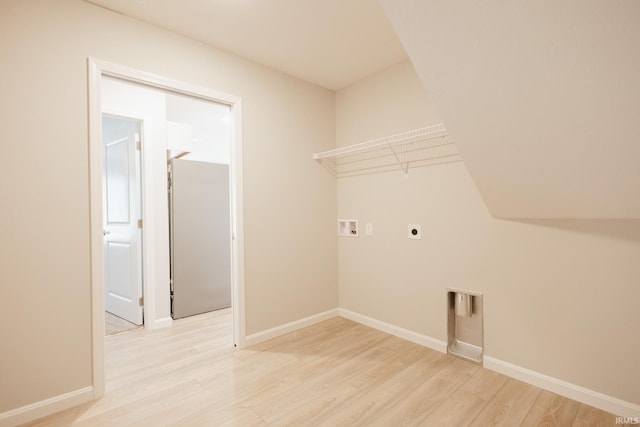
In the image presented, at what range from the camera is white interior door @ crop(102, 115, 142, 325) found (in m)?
3.21

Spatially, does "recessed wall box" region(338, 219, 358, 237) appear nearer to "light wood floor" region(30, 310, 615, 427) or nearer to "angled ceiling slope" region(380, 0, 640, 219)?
"light wood floor" region(30, 310, 615, 427)

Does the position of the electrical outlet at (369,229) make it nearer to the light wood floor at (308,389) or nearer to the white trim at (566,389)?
the light wood floor at (308,389)

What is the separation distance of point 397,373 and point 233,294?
1.46 meters

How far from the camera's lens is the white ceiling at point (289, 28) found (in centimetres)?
201

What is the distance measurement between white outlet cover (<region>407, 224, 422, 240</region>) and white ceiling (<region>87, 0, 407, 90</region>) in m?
1.49

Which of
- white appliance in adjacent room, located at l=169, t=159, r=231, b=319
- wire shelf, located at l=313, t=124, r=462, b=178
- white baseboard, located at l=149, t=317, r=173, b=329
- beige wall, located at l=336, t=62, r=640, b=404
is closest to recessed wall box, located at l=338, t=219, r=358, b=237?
beige wall, located at l=336, t=62, r=640, b=404

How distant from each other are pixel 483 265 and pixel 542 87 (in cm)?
145

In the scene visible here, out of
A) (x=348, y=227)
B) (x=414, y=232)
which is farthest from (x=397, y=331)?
(x=348, y=227)

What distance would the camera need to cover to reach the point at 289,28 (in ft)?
7.43

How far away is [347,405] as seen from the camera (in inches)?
73.0

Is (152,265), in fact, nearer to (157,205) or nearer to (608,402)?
(157,205)

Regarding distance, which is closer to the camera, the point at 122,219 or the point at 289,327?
the point at 289,327

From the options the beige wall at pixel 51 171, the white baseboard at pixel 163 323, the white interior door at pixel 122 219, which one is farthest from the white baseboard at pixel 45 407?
the white interior door at pixel 122 219

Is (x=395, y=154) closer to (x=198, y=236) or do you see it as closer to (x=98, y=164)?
(x=98, y=164)
